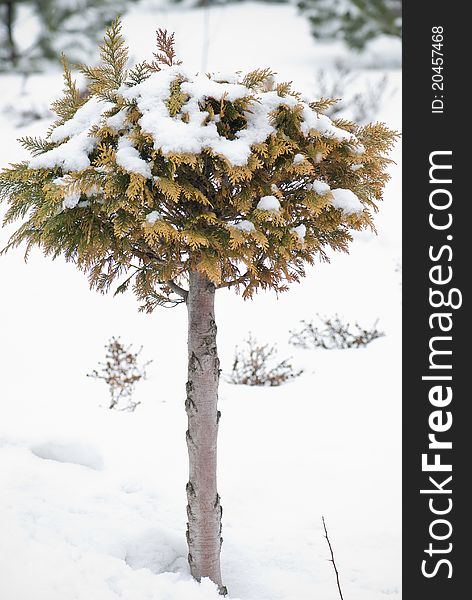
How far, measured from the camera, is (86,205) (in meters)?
3.00

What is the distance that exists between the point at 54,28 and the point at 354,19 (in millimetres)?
7241

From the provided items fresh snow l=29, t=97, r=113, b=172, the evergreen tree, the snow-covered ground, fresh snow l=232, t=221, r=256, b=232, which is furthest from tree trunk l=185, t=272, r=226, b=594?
the evergreen tree

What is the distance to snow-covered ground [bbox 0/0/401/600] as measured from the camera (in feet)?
13.4

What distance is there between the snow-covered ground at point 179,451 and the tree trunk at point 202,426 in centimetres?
21

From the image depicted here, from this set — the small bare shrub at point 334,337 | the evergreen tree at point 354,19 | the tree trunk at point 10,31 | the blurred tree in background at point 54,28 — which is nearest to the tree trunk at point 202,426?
the small bare shrub at point 334,337

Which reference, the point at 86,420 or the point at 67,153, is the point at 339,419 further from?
the point at 67,153

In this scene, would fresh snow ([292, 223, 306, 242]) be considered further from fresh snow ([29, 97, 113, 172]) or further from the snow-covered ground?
the snow-covered ground

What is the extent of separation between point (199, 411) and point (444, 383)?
1.40 m

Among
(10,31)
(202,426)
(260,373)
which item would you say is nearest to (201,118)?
(202,426)

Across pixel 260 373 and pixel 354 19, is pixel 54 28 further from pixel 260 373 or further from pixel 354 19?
pixel 260 373

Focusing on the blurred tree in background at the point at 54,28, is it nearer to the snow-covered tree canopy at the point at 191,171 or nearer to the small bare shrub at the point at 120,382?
the small bare shrub at the point at 120,382

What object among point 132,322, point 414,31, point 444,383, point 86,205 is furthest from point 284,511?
point 132,322

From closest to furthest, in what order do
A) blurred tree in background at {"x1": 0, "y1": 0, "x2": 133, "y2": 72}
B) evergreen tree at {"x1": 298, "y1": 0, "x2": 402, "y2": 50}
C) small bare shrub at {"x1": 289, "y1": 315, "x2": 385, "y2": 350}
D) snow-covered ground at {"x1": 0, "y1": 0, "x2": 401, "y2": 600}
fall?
snow-covered ground at {"x1": 0, "y1": 0, "x2": 401, "y2": 600} → small bare shrub at {"x1": 289, "y1": 315, "x2": 385, "y2": 350} → blurred tree in background at {"x1": 0, "y1": 0, "x2": 133, "y2": 72} → evergreen tree at {"x1": 298, "y1": 0, "x2": 402, "y2": 50}

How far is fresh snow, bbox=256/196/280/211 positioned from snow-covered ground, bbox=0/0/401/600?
228cm
